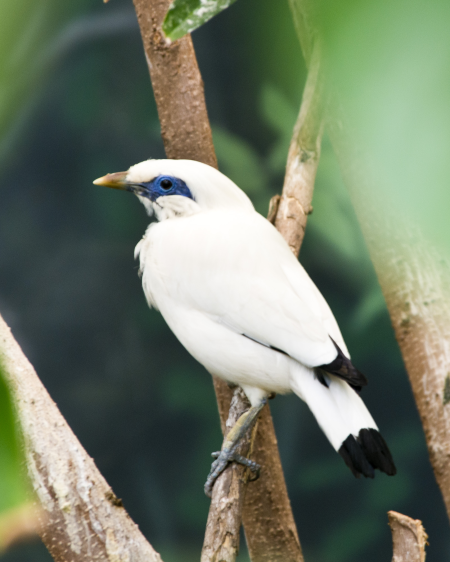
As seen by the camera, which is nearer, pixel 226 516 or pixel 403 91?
pixel 403 91

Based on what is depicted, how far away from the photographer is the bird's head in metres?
1.53

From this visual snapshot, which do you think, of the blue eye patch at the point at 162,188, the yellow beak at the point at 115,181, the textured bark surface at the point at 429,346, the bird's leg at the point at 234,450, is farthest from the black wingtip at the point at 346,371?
the yellow beak at the point at 115,181

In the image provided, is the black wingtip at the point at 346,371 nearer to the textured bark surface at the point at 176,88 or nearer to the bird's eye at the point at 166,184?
the bird's eye at the point at 166,184

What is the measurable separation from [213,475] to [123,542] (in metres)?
0.29

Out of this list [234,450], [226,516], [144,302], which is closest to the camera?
[226,516]

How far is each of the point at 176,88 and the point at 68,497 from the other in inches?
47.6

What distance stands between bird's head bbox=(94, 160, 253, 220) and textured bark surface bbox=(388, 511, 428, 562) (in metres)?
0.89

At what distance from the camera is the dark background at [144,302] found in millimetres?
2918

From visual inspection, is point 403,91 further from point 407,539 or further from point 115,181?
point 115,181

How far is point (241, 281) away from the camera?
1.31m

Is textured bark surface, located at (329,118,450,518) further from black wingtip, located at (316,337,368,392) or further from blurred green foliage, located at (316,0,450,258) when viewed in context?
blurred green foliage, located at (316,0,450,258)

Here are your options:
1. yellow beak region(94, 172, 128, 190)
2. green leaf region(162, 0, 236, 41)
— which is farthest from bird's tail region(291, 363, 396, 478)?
green leaf region(162, 0, 236, 41)

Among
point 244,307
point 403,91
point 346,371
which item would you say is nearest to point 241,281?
point 244,307

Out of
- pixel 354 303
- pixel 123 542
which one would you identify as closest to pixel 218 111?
pixel 354 303
